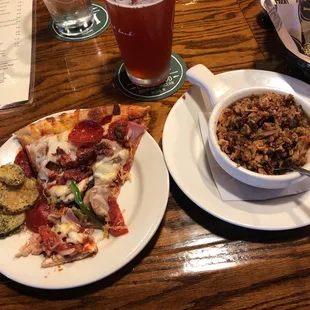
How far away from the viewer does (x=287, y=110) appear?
0.90m

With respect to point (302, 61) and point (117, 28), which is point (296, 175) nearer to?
point (302, 61)

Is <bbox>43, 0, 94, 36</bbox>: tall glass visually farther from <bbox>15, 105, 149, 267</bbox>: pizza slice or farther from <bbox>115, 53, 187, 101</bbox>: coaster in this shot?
<bbox>15, 105, 149, 267</bbox>: pizza slice

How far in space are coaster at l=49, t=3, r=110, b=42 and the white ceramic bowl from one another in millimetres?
524

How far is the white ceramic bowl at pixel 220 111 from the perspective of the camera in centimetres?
82

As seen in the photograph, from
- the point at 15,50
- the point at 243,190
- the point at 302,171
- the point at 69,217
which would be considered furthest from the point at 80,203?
the point at 15,50

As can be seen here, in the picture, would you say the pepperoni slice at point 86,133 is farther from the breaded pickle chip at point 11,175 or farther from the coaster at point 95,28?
the coaster at point 95,28

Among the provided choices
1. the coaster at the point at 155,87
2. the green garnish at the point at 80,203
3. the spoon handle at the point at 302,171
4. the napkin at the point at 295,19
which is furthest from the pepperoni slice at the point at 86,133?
the napkin at the point at 295,19

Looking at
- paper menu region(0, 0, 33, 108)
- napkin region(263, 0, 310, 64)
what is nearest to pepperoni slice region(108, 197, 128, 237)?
paper menu region(0, 0, 33, 108)

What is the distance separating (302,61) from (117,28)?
529mm

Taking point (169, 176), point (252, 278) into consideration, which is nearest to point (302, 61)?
point (169, 176)

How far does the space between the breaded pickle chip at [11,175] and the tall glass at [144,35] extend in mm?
465

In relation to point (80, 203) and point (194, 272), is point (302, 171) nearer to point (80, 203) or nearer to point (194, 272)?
point (194, 272)

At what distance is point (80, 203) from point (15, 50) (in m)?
0.75

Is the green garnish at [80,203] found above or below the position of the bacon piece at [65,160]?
below
